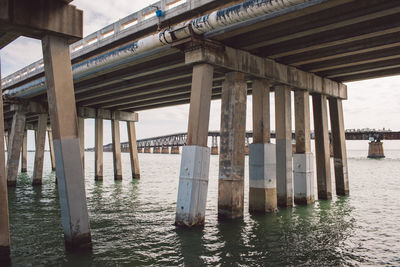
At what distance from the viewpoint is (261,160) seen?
50.5ft

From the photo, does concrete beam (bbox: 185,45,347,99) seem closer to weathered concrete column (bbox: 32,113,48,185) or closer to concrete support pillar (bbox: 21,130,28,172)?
weathered concrete column (bbox: 32,113,48,185)

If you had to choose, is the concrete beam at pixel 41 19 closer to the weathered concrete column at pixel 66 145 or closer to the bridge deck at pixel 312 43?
the weathered concrete column at pixel 66 145

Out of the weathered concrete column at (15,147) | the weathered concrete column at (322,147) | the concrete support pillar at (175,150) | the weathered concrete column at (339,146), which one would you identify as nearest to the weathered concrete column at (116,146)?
the weathered concrete column at (15,147)

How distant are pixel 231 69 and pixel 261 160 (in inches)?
175

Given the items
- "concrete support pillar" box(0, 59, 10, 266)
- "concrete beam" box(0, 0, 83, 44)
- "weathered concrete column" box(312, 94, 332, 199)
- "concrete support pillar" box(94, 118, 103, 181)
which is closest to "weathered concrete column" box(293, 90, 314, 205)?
"weathered concrete column" box(312, 94, 332, 199)

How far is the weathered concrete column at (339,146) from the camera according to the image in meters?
20.9

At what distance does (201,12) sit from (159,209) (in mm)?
9791

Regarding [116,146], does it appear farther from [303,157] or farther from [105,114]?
[303,157]

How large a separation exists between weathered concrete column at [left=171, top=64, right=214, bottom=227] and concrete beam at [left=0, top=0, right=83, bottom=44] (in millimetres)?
4993

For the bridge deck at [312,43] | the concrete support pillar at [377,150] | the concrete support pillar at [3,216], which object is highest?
the bridge deck at [312,43]

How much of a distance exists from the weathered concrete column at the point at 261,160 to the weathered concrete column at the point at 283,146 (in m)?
1.65

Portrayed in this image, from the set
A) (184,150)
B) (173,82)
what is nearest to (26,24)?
(184,150)

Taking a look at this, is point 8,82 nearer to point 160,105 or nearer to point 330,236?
point 160,105

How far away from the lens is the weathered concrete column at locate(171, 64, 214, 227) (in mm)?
12289
